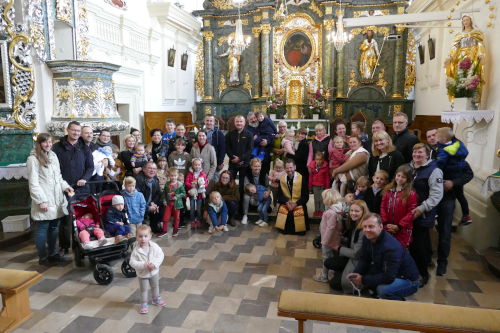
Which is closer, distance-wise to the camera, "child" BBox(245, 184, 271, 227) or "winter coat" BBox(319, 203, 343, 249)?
"winter coat" BBox(319, 203, 343, 249)

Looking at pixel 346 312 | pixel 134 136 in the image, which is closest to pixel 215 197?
pixel 134 136

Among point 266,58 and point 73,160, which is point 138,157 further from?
point 266,58

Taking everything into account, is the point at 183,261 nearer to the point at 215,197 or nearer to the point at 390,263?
the point at 215,197

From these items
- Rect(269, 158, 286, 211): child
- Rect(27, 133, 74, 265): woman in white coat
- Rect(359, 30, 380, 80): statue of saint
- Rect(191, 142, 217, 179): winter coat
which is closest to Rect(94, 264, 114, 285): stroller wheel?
Rect(27, 133, 74, 265): woman in white coat

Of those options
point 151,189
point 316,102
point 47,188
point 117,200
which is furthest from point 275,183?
point 316,102

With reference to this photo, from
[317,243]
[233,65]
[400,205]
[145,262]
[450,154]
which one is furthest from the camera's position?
[233,65]

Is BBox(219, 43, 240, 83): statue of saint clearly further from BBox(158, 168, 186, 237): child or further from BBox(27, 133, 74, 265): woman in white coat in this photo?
BBox(27, 133, 74, 265): woman in white coat

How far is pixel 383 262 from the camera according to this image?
126 inches

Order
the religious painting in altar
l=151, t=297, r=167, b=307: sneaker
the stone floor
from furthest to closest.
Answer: the religious painting in altar
l=151, t=297, r=167, b=307: sneaker
the stone floor

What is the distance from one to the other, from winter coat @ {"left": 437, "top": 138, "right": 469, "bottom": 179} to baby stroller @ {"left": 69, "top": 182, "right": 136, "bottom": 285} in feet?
11.6

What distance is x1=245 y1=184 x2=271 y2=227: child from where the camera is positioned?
18.5 ft

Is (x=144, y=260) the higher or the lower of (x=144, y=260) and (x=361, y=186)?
the lower

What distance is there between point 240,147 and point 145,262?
2925 mm

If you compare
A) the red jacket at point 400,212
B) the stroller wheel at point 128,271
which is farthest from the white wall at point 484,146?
the stroller wheel at point 128,271
